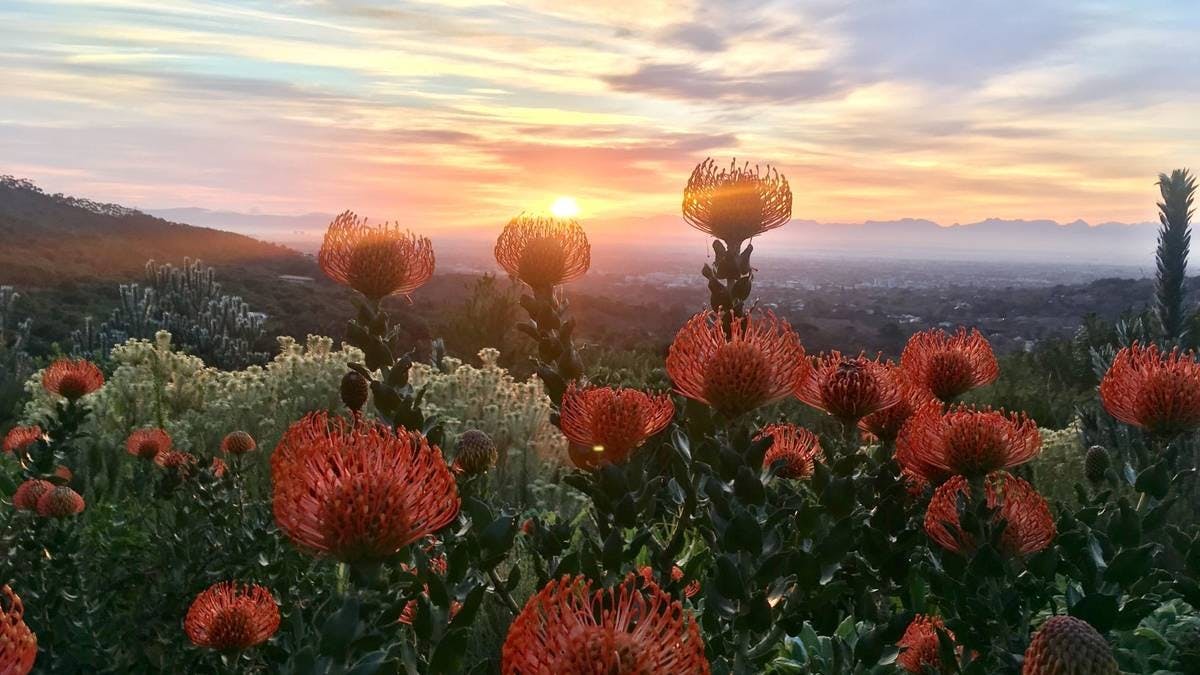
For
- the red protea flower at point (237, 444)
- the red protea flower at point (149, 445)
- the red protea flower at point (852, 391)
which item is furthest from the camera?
the red protea flower at point (149, 445)

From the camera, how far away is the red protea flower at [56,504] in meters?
4.09

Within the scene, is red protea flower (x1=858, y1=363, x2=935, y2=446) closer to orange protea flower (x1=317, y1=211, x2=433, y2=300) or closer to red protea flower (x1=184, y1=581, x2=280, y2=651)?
orange protea flower (x1=317, y1=211, x2=433, y2=300)

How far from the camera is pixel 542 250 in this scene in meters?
3.52

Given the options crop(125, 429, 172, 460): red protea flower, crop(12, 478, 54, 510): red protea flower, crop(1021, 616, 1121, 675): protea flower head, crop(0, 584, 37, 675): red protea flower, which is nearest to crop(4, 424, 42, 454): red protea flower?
crop(125, 429, 172, 460): red protea flower

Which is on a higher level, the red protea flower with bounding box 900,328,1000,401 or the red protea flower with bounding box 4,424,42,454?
the red protea flower with bounding box 900,328,1000,401

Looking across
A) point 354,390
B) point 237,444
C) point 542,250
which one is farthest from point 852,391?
point 237,444

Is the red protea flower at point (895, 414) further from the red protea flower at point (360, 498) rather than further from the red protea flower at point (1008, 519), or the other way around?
the red protea flower at point (360, 498)

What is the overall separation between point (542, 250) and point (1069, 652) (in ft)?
7.58

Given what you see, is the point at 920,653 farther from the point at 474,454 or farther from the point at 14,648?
the point at 14,648

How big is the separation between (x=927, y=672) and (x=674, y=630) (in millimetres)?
1571

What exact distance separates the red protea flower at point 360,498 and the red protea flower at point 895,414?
156 centimetres

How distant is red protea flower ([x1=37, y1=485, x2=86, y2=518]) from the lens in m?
4.09

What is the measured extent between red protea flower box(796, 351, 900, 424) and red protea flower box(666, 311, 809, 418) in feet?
0.85

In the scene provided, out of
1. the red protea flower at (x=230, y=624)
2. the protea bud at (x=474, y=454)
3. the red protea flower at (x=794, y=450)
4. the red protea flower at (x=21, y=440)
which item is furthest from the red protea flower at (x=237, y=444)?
the red protea flower at (x=794, y=450)
